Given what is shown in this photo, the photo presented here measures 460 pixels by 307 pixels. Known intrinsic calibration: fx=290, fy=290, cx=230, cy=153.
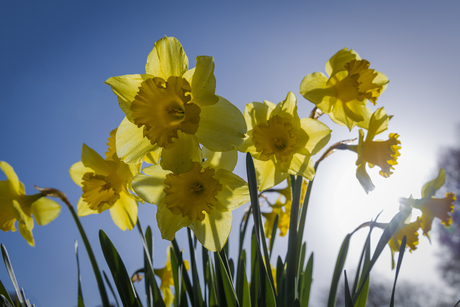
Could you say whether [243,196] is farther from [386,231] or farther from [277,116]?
[386,231]

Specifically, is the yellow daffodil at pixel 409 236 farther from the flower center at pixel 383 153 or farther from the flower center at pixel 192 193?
the flower center at pixel 192 193

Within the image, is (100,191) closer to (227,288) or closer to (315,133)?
(227,288)

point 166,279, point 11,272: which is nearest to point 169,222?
point 11,272

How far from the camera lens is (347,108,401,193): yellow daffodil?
1.06 meters

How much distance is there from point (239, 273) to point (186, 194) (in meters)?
0.53

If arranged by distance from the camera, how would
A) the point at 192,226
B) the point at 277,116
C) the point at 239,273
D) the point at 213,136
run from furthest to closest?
the point at 239,273
the point at 277,116
the point at 192,226
the point at 213,136

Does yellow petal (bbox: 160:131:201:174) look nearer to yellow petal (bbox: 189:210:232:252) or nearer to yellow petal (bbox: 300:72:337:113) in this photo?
yellow petal (bbox: 189:210:232:252)

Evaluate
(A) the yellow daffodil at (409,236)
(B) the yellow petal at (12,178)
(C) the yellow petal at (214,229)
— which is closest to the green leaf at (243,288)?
(C) the yellow petal at (214,229)

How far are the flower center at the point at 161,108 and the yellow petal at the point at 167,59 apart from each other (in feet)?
0.08

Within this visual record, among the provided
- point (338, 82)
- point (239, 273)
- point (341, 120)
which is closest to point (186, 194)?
point (239, 273)

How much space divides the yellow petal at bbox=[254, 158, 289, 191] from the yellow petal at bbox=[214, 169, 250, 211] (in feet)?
0.59

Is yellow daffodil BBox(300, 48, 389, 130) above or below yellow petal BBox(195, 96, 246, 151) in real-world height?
above

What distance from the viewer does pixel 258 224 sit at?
2.78ft

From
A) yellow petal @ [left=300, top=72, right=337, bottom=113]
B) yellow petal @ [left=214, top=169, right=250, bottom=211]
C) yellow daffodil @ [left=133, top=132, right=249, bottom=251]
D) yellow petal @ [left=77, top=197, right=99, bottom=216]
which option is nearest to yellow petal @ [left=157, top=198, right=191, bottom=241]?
yellow daffodil @ [left=133, top=132, right=249, bottom=251]
